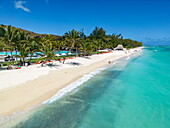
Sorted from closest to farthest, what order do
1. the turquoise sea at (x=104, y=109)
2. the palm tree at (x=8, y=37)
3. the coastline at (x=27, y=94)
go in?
the turquoise sea at (x=104, y=109), the coastline at (x=27, y=94), the palm tree at (x=8, y=37)

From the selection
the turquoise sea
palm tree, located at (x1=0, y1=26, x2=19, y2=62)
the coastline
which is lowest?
the turquoise sea

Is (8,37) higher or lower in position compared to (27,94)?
higher

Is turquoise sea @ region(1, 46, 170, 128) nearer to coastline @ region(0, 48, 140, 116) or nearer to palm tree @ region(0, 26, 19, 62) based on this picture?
coastline @ region(0, 48, 140, 116)

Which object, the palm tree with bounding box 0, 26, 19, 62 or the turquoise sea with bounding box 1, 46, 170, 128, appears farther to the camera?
the palm tree with bounding box 0, 26, 19, 62

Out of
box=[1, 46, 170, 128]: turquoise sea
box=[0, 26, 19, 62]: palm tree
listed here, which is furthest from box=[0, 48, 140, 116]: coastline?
box=[0, 26, 19, 62]: palm tree

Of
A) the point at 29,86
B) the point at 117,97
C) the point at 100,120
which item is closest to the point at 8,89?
the point at 29,86

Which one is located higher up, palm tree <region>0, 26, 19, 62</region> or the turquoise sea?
palm tree <region>0, 26, 19, 62</region>

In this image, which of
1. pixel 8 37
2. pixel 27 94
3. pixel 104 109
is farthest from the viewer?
pixel 8 37

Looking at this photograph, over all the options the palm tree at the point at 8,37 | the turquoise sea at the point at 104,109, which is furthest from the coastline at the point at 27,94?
the palm tree at the point at 8,37

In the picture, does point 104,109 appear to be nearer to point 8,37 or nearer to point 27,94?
point 27,94

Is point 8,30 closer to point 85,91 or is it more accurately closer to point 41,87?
point 41,87

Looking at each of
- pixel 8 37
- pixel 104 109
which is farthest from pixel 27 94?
pixel 8 37

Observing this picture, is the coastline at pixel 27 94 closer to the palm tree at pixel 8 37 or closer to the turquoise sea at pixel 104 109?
the turquoise sea at pixel 104 109

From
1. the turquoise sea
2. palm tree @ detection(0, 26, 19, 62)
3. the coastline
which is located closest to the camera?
the turquoise sea
